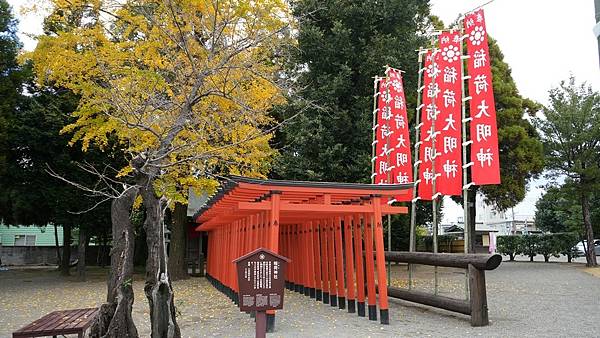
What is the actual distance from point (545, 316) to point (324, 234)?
5.03m

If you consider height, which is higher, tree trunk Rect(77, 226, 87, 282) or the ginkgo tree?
the ginkgo tree

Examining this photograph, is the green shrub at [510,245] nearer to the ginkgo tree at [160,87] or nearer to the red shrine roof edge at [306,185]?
the ginkgo tree at [160,87]

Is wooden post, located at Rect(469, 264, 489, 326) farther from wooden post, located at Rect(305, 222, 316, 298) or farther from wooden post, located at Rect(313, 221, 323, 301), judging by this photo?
wooden post, located at Rect(305, 222, 316, 298)

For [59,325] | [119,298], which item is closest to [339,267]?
[119,298]

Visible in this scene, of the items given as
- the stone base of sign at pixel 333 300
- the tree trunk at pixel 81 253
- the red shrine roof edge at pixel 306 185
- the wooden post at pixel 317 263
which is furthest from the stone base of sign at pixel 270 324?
the tree trunk at pixel 81 253

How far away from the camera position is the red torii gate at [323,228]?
8.88 m

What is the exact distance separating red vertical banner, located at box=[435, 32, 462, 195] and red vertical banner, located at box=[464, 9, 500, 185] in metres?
0.64

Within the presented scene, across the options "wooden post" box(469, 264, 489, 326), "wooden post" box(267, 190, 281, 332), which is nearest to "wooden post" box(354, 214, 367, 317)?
"wooden post" box(267, 190, 281, 332)

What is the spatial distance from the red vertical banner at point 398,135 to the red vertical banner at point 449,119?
167 centimetres

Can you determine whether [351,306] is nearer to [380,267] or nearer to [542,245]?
[380,267]

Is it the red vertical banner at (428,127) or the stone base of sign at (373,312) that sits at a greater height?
the red vertical banner at (428,127)

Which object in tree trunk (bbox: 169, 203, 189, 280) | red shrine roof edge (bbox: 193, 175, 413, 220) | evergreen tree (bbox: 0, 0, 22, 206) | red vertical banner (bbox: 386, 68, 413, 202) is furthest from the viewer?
tree trunk (bbox: 169, 203, 189, 280)

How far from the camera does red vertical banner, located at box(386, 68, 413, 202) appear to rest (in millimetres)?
13023

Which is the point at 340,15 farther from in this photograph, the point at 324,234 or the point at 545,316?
the point at 545,316
